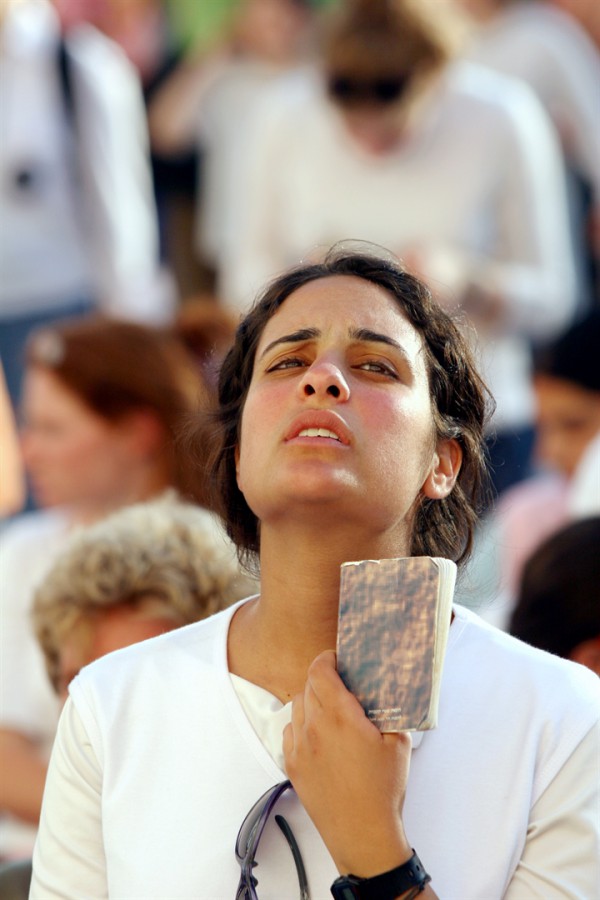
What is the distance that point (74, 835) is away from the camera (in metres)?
2.06

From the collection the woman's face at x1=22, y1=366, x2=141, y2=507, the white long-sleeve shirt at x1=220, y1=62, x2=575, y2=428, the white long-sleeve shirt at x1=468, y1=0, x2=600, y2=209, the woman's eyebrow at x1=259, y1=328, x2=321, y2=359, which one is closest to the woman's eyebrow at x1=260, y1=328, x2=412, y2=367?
the woman's eyebrow at x1=259, y1=328, x2=321, y2=359

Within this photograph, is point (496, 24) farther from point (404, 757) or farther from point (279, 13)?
point (404, 757)

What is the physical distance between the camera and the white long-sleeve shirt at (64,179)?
196 inches

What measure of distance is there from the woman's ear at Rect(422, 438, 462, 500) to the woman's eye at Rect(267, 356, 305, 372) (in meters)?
0.24

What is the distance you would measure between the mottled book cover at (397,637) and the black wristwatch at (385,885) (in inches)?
6.6

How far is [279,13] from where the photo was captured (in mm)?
5992

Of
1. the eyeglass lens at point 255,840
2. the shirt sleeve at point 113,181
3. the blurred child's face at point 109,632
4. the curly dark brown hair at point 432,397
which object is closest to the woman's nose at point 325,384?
the curly dark brown hair at point 432,397

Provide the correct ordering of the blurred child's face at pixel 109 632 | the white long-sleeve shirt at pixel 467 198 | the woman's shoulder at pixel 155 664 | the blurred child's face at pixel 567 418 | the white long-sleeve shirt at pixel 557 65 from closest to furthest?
the woman's shoulder at pixel 155 664
the blurred child's face at pixel 109 632
the blurred child's face at pixel 567 418
the white long-sleeve shirt at pixel 467 198
the white long-sleeve shirt at pixel 557 65

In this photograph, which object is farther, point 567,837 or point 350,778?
point 567,837

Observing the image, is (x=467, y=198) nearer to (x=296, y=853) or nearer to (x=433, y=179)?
(x=433, y=179)

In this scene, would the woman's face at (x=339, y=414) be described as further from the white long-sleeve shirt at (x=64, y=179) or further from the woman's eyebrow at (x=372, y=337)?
the white long-sleeve shirt at (x=64, y=179)

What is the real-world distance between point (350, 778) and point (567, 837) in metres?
0.32

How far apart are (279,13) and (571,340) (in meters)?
2.30

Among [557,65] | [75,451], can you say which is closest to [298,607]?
[75,451]
